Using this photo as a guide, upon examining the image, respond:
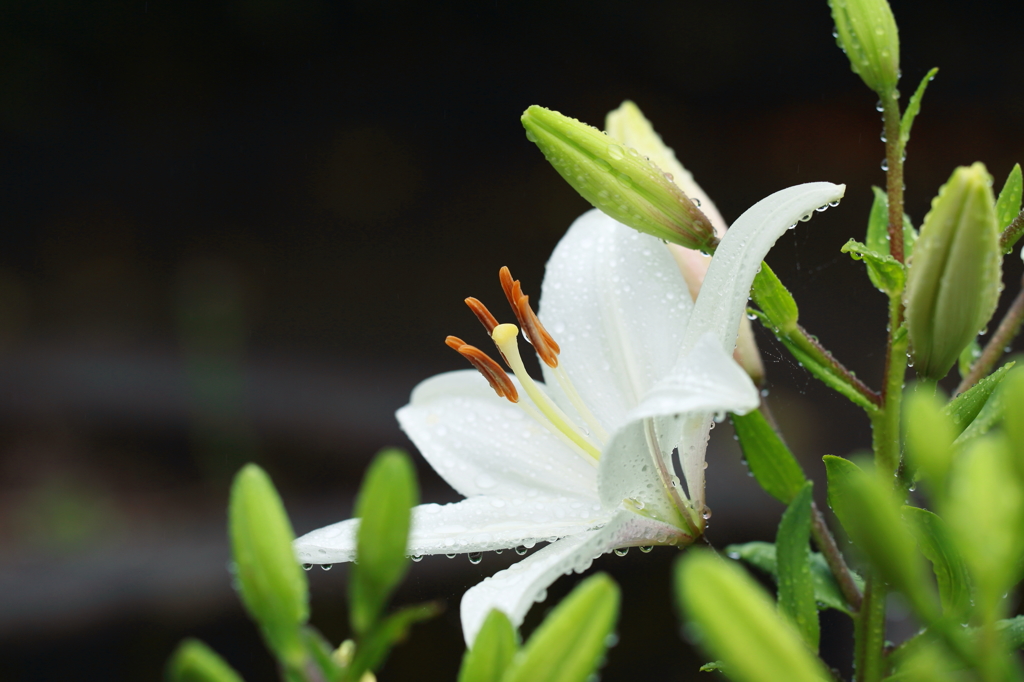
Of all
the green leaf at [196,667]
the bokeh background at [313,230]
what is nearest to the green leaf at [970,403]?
the green leaf at [196,667]

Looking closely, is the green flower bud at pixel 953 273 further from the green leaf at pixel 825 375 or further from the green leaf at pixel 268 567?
the green leaf at pixel 268 567

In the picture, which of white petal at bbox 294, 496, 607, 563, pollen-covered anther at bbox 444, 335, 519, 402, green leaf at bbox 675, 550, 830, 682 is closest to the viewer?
green leaf at bbox 675, 550, 830, 682

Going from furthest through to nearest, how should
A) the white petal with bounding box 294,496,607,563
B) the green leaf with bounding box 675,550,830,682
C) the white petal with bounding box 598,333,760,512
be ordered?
the white petal with bounding box 294,496,607,563 → the white petal with bounding box 598,333,760,512 → the green leaf with bounding box 675,550,830,682

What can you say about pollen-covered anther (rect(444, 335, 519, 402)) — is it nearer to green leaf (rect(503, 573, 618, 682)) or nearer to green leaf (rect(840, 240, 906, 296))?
green leaf (rect(840, 240, 906, 296))

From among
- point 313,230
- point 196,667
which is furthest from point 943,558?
point 313,230

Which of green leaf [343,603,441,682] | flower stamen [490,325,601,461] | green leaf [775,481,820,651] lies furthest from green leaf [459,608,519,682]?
flower stamen [490,325,601,461]

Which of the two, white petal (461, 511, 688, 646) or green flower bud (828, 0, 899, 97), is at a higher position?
green flower bud (828, 0, 899, 97)

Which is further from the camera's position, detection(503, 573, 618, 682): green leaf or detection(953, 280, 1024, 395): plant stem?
detection(953, 280, 1024, 395): plant stem
